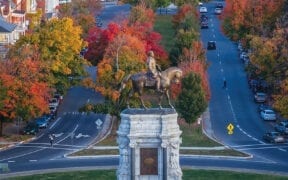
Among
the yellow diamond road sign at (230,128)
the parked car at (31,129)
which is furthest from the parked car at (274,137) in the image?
the parked car at (31,129)

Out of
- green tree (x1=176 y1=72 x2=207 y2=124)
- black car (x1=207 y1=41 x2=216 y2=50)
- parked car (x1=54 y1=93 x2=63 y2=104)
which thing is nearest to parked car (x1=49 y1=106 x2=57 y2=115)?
parked car (x1=54 y1=93 x2=63 y2=104)

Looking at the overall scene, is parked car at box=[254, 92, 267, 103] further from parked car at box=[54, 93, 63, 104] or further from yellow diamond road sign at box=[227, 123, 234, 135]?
parked car at box=[54, 93, 63, 104]

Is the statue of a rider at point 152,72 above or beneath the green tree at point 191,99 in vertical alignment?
above

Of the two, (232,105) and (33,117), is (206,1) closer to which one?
(232,105)

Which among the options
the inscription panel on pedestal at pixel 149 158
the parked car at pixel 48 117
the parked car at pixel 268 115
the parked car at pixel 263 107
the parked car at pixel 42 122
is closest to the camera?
the inscription panel on pedestal at pixel 149 158

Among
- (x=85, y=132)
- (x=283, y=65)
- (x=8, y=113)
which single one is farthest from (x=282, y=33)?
(x=8, y=113)

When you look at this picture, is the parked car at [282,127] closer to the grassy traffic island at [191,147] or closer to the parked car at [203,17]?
the grassy traffic island at [191,147]
